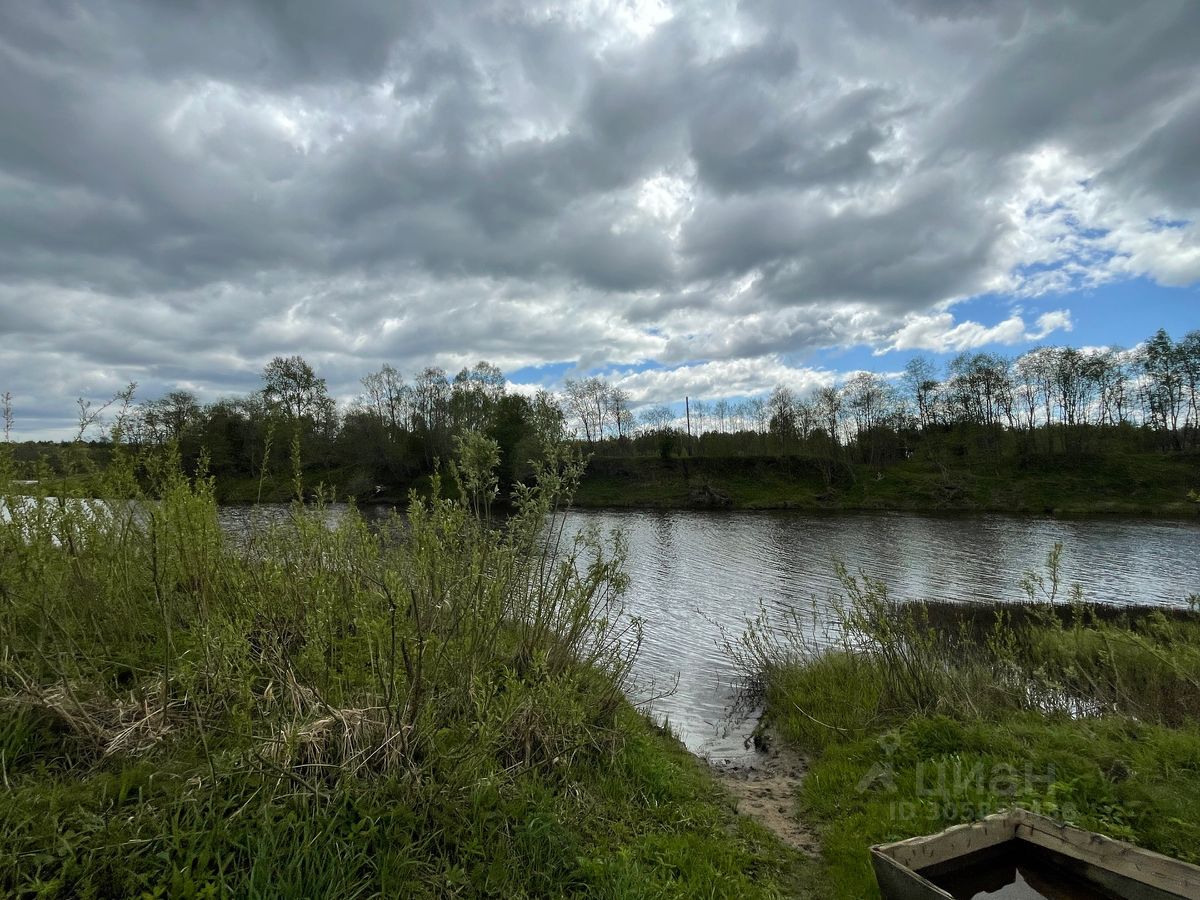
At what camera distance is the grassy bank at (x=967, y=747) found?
456cm

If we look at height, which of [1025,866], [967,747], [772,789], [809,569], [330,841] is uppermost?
[330,841]

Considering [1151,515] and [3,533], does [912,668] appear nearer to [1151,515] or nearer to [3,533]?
[3,533]

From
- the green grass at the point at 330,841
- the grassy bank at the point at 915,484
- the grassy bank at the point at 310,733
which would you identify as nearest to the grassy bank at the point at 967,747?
the grassy bank at the point at 310,733

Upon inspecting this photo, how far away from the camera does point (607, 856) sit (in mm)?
3916

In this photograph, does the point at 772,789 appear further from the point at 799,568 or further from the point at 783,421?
the point at 783,421

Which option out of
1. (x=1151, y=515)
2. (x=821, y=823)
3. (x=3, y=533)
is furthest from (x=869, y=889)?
(x=1151, y=515)

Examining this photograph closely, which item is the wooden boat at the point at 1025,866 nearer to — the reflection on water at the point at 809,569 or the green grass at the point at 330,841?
the green grass at the point at 330,841

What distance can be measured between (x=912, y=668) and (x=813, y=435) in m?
60.1

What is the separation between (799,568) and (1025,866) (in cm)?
2070

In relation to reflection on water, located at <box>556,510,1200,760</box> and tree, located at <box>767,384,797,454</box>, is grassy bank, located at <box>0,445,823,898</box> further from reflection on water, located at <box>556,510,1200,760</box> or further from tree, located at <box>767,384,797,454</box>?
tree, located at <box>767,384,797,454</box>

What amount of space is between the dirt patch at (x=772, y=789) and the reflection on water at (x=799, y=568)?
1.74ft

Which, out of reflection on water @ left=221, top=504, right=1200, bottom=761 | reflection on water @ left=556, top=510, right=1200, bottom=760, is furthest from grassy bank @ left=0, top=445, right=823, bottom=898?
reflection on water @ left=556, top=510, right=1200, bottom=760

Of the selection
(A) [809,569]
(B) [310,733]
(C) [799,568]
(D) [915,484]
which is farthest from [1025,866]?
(D) [915,484]

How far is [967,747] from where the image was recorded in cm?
581
